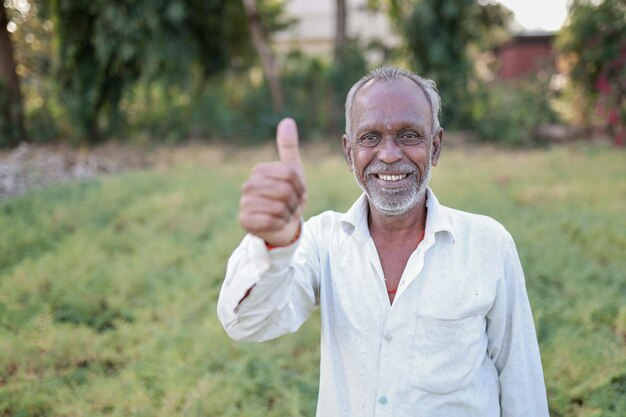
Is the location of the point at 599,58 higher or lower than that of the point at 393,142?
higher

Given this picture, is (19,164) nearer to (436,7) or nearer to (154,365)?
(154,365)

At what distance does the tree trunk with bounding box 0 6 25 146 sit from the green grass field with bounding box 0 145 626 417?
469 centimetres

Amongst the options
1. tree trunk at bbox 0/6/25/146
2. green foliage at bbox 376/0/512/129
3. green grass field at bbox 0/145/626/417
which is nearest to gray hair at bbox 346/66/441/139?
green grass field at bbox 0/145/626/417

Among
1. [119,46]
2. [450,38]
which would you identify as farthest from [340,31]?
[119,46]

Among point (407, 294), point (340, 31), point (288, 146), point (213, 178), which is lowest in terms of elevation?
point (213, 178)

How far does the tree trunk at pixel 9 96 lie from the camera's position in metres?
Answer: 10.5

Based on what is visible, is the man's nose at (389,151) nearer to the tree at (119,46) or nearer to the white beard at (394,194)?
the white beard at (394,194)

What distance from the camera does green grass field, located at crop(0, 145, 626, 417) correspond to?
9.86ft

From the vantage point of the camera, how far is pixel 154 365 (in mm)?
3328

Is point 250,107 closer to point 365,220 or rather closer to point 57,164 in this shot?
point 57,164

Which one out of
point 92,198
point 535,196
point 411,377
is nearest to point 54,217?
point 92,198

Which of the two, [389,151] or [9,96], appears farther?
[9,96]

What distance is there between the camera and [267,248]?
135 centimetres

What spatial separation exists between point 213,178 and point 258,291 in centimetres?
678
